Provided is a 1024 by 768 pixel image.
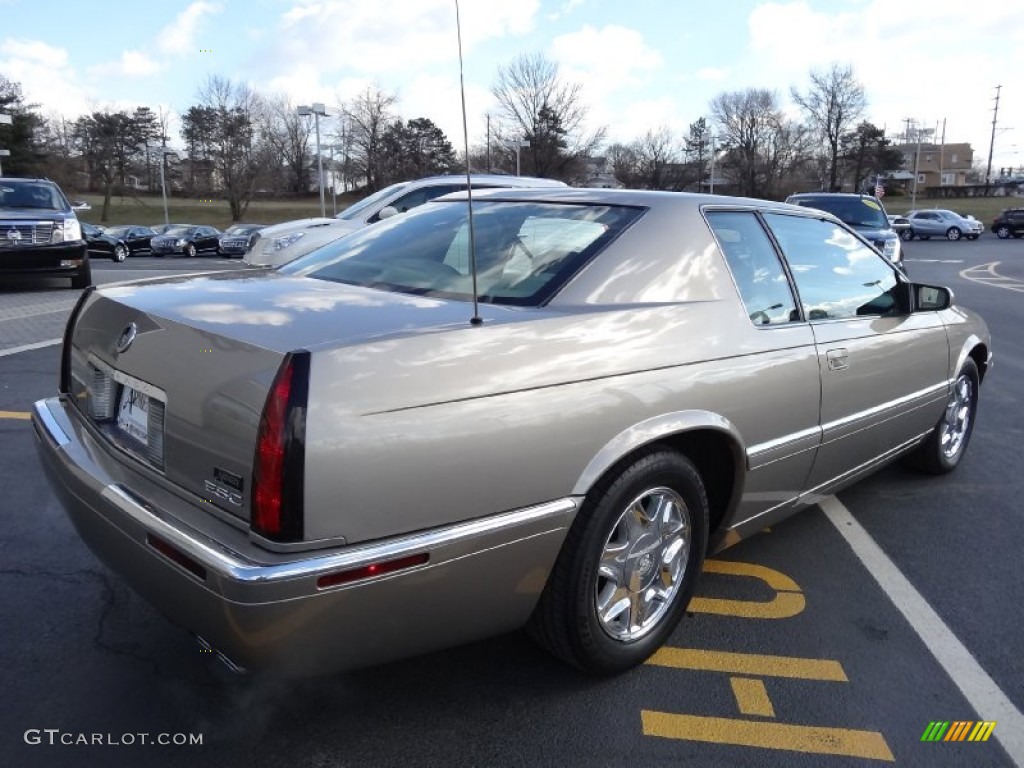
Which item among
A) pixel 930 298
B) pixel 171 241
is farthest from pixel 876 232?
pixel 171 241

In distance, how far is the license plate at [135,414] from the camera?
225 cm

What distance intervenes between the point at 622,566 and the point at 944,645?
1293 millimetres

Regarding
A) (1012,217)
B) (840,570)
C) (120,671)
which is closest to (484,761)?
(120,671)

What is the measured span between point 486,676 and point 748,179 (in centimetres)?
7318

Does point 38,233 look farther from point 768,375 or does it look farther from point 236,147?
point 236,147

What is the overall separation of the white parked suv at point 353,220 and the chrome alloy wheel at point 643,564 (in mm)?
7049

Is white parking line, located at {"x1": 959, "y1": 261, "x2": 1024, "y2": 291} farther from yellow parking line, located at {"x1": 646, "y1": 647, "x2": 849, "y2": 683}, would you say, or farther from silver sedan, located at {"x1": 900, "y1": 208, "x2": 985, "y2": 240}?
silver sedan, located at {"x1": 900, "y1": 208, "x2": 985, "y2": 240}

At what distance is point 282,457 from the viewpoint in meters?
1.80

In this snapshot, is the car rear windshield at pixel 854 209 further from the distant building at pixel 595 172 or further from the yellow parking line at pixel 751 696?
the distant building at pixel 595 172

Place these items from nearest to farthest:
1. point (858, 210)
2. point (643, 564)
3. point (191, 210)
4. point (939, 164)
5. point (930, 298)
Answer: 1. point (643, 564)
2. point (930, 298)
3. point (858, 210)
4. point (191, 210)
5. point (939, 164)

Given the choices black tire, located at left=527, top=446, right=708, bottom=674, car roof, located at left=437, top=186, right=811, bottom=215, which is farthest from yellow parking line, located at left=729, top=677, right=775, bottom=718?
car roof, located at left=437, top=186, right=811, bottom=215

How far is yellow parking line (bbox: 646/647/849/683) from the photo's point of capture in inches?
105

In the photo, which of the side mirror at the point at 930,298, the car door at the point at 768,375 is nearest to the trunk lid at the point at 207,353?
the car door at the point at 768,375

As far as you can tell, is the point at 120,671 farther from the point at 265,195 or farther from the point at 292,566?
the point at 265,195
